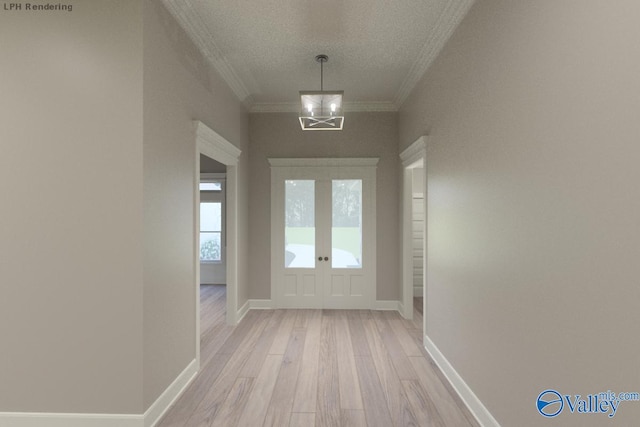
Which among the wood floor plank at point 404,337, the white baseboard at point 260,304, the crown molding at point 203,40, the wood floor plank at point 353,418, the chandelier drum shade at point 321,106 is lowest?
the wood floor plank at point 404,337

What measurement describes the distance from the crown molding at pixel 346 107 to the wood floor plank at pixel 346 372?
3.14 metres

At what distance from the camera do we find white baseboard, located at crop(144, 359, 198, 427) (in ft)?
7.16

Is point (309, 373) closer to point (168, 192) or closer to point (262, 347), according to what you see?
point (262, 347)

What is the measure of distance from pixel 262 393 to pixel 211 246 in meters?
5.35

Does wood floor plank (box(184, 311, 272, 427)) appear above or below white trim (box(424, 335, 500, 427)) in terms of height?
below

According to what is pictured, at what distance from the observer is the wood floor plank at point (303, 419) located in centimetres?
223


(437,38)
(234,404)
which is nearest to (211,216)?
(234,404)

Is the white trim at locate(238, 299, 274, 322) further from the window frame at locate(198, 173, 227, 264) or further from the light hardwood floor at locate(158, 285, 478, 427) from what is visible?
the window frame at locate(198, 173, 227, 264)

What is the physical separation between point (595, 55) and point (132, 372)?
2.95 meters

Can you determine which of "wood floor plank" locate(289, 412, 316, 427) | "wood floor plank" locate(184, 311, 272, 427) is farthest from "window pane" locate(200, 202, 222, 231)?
"wood floor plank" locate(289, 412, 316, 427)

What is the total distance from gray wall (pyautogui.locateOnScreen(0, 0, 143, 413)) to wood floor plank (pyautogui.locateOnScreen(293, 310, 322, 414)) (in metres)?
1.13

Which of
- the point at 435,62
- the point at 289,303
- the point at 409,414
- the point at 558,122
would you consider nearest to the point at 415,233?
the point at 289,303

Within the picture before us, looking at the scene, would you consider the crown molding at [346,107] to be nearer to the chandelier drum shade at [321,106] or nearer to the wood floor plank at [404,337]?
the chandelier drum shade at [321,106]

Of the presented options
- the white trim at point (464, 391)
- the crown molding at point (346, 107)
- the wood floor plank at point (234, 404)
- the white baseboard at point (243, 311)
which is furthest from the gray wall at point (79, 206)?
the crown molding at point (346, 107)
